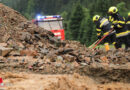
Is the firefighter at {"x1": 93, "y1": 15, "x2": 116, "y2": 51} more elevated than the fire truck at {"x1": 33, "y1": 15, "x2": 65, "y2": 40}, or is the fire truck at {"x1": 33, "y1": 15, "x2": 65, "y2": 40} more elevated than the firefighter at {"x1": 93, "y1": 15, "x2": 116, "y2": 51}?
the fire truck at {"x1": 33, "y1": 15, "x2": 65, "y2": 40}

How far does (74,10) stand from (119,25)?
25560mm

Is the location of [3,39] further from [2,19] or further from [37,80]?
[37,80]

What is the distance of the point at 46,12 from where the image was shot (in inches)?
3031

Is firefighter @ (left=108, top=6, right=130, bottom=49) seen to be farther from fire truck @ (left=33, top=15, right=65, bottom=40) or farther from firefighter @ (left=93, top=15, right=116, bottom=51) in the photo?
fire truck @ (left=33, top=15, right=65, bottom=40)

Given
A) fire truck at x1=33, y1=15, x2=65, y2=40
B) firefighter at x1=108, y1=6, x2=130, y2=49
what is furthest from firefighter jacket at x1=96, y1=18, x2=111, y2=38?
fire truck at x1=33, y1=15, x2=65, y2=40

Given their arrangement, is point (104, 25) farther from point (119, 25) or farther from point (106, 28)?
point (119, 25)

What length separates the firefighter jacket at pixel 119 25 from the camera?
827cm

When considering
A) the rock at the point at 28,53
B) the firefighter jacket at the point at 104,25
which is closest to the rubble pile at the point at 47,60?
the rock at the point at 28,53

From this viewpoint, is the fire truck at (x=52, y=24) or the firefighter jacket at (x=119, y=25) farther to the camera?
the fire truck at (x=52, y=24)

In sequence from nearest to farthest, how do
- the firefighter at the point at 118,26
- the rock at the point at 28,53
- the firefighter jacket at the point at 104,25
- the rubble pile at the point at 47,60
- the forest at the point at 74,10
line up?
the rubble pile at the point at 47,60 < the rock at the point at 28,53 < the firefighter at the point at 118,26 < the firefighter jacket at the point at 104,25 < the forest at the point at 74,10

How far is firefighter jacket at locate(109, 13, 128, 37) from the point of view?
827 centimetres

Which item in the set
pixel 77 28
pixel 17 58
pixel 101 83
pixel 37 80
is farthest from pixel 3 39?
pixel 77 28

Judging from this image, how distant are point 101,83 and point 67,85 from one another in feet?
3.52

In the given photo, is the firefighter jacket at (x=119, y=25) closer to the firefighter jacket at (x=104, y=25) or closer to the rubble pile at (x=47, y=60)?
the firefighter jacket at (x=104, y=25)
